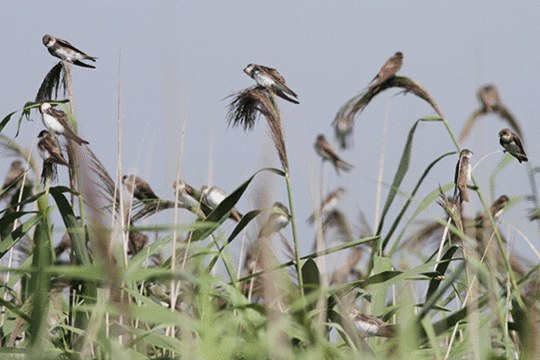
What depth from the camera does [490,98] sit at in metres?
2.41

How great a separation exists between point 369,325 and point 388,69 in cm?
110

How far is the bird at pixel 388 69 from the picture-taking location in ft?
7.78

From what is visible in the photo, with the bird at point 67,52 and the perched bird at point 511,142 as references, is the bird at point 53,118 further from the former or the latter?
the perched bird at point 511,142

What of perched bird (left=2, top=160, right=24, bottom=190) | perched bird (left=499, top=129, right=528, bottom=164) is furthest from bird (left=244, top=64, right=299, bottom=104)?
perched bird (left=2, top=160, right=24, bottom=190)

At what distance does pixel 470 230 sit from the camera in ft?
6.42

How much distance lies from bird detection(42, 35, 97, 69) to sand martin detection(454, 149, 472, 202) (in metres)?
1.50

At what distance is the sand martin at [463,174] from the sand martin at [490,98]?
0.44 meters

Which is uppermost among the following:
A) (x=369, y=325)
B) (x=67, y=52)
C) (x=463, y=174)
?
(x=67, y=52)

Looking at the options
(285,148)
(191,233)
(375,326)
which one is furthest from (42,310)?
(375,326)

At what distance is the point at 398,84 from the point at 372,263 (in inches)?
29.9

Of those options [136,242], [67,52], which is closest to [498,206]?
[136,242]

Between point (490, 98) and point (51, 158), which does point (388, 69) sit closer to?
point (490, 98)

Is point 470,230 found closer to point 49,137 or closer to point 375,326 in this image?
point 375,326

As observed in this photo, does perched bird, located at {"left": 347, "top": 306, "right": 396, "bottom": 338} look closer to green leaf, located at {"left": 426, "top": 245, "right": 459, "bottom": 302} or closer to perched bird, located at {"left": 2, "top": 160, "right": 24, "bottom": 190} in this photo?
green leaf, located at {"left": 426, "top": 245, "right": 459, "bottom": 302}
